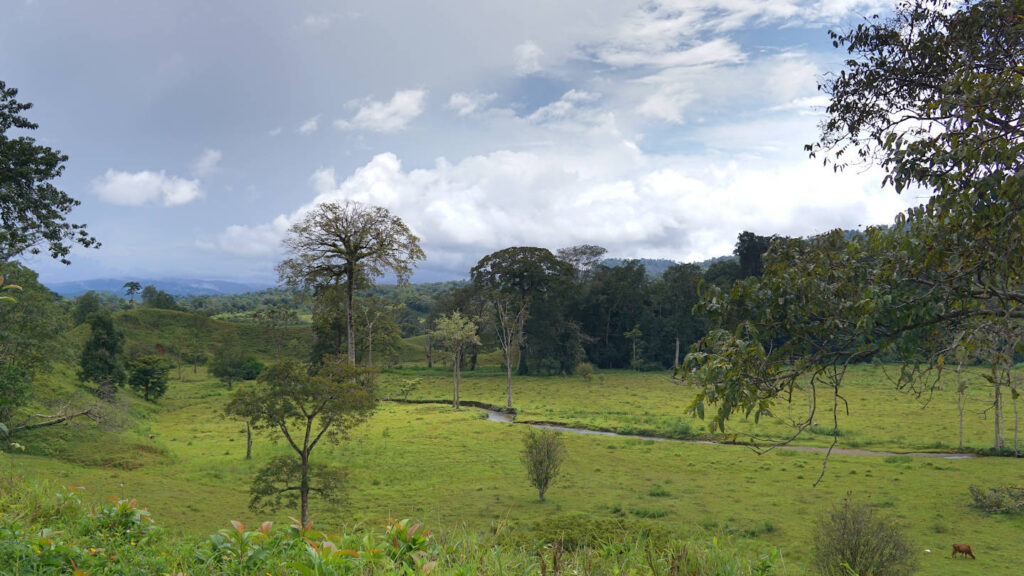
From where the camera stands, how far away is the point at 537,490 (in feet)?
58.7

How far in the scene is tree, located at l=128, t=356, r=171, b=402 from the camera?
3812 centimetres

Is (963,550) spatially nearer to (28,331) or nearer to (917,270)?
(917,270)

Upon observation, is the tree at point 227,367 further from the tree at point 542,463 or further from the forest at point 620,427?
the tree at point 542,463

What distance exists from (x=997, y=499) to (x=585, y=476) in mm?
12287

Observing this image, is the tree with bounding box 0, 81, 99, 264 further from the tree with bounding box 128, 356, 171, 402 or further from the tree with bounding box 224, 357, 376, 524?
the tree with bounding box 128, 356, 171, 402

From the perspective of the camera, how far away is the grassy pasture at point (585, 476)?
13.4 metres

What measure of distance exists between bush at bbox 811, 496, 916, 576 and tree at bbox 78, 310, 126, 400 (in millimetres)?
41849

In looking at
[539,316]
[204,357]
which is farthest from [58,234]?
[204,357]

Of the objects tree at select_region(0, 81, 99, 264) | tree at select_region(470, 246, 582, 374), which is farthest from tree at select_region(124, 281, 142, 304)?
tree at select_region(0, 81, 99, 264)

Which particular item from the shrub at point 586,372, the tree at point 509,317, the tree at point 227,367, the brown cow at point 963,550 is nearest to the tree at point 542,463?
the brown cow at point 963,550

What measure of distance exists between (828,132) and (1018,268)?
411cm

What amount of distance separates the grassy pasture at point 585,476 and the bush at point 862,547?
4.78 feet

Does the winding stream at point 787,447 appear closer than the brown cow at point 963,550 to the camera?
No

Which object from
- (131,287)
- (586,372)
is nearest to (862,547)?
(586,372)
